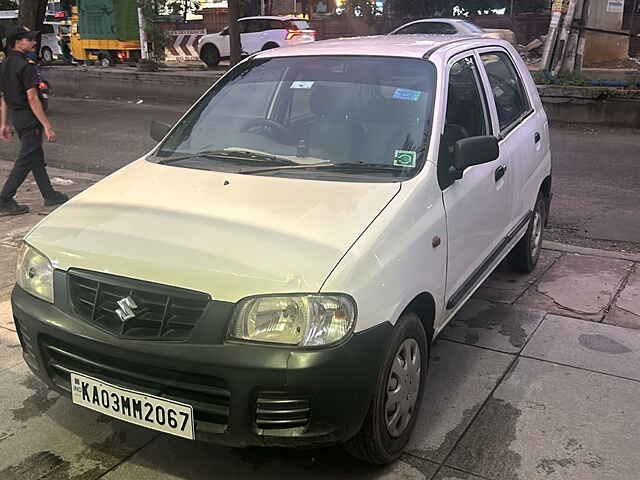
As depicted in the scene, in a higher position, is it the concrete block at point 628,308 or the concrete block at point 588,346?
the concrete block at point 588,346

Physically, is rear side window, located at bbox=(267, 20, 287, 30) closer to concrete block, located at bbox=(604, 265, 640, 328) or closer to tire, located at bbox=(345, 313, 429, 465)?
concrete block, located at bbox=(604, 265, 640, 328)

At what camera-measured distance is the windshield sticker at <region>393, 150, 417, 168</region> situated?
3244 millimetres

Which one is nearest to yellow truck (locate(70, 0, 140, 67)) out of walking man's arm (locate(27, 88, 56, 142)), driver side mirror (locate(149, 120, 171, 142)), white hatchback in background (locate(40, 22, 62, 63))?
white hatchback in background (locate(40, 22, 62, 63))

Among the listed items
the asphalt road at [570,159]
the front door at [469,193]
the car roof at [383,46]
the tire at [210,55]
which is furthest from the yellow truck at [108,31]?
the front door at [469,193]

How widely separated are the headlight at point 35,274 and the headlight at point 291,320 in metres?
0.91

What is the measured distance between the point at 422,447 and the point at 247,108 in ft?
6.98

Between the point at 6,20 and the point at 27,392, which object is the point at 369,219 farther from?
the point at 6,20

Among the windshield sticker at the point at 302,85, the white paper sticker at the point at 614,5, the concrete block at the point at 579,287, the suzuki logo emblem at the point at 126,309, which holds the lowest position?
the concrete block at the point at 579,287

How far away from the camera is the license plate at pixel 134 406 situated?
2514 millimetres

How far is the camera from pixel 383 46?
3.90 m

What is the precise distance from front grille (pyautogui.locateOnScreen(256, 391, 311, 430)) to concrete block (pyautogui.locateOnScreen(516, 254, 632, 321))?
2.65 metres

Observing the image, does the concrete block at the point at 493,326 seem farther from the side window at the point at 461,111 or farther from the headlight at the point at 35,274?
the headlight at the point at 35,274

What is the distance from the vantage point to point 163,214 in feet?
9.60

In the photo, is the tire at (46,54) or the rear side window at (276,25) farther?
the tire at (46,54)
